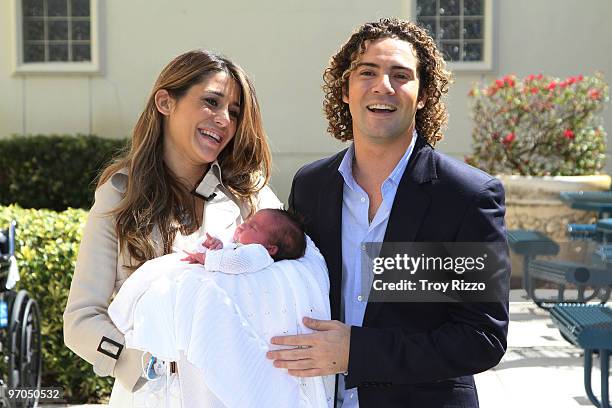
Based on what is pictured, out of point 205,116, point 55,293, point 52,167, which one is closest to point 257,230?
point 205,116

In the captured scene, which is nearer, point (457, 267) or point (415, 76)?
point (457, 267)

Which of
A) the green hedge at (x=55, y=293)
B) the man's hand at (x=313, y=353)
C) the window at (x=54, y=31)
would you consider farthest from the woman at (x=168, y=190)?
the window at (x=54, y=31)

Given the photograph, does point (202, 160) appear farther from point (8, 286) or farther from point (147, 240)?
point (8, 286)

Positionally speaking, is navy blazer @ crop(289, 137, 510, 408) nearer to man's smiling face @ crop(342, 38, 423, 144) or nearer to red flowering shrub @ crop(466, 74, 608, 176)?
man's smiling face @ crop(342, 38, 423, 144)

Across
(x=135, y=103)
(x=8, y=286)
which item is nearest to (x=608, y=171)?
(x=135, y=103)

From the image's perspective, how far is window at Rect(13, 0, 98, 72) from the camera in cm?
1262

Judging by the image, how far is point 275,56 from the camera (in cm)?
1225

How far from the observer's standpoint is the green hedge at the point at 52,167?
11.8 metres

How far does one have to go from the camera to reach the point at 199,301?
2467 millimetres

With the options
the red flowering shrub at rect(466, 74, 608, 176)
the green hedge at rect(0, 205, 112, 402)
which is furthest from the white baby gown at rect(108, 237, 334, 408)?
the red flowering shrub at rect(466, 74, 608, 176)

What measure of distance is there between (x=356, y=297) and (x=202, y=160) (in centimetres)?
85

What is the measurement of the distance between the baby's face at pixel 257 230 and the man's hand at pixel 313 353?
0.36 metres

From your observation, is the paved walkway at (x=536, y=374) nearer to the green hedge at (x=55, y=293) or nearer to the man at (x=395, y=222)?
the green hedge at (x=55, y=293)

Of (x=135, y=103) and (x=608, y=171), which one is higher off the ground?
(x=135, y=103)
